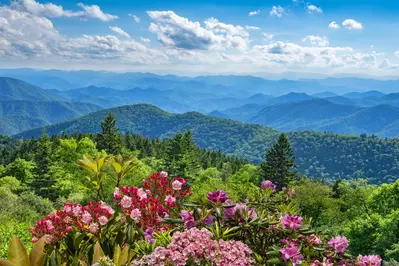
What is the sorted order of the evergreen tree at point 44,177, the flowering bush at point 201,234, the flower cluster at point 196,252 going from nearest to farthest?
1. the flower cluster at point 196,252
2. the flowering bush at point 201,234
3. the evergreen tree at point 44,177

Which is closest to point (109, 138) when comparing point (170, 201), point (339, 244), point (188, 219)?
point (170, 201)

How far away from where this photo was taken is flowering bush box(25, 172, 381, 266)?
2.62m

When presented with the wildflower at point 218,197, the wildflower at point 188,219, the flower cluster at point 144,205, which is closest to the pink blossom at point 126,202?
the flower cluster at point 144,205

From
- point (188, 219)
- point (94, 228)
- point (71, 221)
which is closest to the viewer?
point (188, 219)

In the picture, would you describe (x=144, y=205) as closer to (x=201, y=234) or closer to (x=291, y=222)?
(x=201, y=234)

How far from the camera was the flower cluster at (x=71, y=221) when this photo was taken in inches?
140

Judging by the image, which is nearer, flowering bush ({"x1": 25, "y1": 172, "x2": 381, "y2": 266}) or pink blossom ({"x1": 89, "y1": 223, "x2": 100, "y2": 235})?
flowering bush ({"x1": 25, "y1": 172, "x2": 381, "y2": 266})

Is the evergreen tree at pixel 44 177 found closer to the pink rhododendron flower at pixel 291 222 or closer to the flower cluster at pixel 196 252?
the pink rhododendron flower at pixel 291 222

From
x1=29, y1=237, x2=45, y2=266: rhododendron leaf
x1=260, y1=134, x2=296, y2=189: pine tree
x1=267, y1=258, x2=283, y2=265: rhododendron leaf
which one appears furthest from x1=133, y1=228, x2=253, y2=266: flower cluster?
x1=260, y1=134, x2=296, y2=189: pine tree

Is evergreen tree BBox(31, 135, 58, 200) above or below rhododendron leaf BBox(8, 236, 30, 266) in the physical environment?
below

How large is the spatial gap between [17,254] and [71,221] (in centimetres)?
114

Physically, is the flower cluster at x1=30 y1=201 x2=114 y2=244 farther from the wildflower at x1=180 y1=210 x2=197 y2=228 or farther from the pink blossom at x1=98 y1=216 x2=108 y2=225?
the wildflower at x1=180 y1=210 x2=197 y2=228

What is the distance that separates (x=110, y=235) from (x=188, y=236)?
132 cm

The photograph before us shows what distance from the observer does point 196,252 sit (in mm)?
2555
